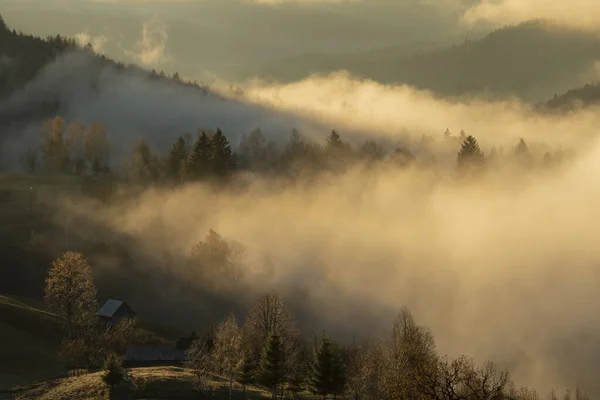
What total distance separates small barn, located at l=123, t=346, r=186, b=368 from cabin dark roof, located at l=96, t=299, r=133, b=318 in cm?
1766

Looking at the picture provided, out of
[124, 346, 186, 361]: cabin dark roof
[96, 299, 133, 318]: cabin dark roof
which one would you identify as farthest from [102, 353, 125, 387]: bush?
[96, 299, 133, 318]: cabin dark roof

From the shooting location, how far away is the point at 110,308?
412 feet

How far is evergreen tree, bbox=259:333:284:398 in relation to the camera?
87562 mm

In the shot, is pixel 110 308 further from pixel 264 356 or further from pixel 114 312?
pixel 264 356

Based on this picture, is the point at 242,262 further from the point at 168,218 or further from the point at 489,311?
the point at 489,311

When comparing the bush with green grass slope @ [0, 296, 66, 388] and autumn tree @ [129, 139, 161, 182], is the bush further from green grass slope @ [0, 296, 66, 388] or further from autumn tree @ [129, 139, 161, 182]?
autumn tree @ [129, 139, 161, 182]

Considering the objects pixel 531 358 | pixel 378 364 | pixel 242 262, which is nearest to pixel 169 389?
pixel 378 364

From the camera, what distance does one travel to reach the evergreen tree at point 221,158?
175625 mm

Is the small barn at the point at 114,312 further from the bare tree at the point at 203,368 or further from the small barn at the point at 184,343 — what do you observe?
the bare tree at the point at 203,368

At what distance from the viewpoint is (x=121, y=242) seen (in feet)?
515

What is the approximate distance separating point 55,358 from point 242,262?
59.5 meters

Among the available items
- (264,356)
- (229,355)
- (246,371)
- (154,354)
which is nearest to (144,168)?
(154,354)

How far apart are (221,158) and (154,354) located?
252 ft

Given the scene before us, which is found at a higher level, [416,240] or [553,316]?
[416,240]
